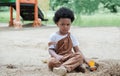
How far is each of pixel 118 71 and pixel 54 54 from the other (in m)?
0.90

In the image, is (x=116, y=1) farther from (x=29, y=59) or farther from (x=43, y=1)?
(x=29, y=59)

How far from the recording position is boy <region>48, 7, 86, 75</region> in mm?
4594

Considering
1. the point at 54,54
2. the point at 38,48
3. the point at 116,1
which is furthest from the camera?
the point at 116,1

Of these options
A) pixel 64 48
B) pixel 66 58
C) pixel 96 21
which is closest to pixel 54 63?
pixel 66 58

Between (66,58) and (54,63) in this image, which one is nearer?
(54,63)

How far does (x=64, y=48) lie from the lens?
483 cm

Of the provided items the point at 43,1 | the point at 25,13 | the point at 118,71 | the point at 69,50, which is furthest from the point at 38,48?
the point at 43,1

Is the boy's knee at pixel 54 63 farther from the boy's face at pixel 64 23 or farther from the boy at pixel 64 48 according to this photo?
the boy's face at pixel 64 23

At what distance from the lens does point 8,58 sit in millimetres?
6469

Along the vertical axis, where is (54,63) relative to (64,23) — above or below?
below

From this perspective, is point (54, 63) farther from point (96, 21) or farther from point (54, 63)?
point (96, 21)

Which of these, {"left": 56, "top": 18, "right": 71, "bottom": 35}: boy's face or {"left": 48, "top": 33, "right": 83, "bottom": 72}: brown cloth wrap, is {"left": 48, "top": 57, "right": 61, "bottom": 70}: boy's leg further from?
{"left": 56, "top": 18, "right": 71, "bottom": 35}: boy's face

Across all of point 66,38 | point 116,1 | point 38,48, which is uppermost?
point 66,38

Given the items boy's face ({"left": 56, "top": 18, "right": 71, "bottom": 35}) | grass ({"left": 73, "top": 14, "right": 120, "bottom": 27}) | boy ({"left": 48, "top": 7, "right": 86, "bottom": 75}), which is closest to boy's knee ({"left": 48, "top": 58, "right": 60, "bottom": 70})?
boy ({"left": 48, "top": 7, "right": 86, "bottom": 75})
